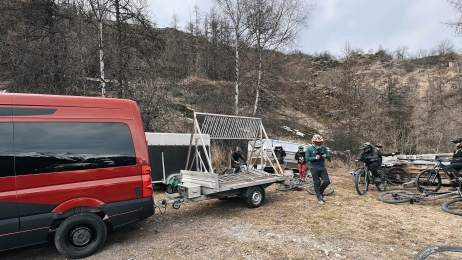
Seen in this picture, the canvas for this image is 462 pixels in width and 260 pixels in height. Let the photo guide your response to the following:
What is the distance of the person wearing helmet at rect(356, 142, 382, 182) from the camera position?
8.72 metres

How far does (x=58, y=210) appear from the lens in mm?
4066

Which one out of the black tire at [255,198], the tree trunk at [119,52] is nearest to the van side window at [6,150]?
the black tire at [255,198]

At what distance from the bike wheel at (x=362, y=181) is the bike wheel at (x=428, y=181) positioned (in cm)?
145

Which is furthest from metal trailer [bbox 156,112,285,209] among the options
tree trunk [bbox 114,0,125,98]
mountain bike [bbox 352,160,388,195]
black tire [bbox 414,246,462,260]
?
tree trunk [bbox 114,0,125,98]

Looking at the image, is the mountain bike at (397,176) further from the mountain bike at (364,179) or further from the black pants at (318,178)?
the black pants at (318,178)

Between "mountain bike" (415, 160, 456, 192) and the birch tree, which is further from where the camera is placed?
the birch tree

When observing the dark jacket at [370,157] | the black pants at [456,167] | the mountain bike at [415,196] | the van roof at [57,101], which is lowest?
the mountain bike at [415,196]

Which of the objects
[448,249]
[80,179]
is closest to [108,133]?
[80,179]

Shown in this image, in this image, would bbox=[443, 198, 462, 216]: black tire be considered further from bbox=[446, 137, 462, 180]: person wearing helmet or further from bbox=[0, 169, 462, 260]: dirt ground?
bbox=[446, 137, 462, 180]: person wearing helmet

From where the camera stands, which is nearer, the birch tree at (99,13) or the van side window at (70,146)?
the van side window at (70,146)

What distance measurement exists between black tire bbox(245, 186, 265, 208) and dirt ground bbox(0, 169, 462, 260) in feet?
0.47

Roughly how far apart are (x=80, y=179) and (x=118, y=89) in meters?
8.28

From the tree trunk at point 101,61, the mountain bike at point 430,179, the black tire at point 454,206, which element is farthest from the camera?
the tree trunk at point 101,61

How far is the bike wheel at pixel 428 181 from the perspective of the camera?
831cm
